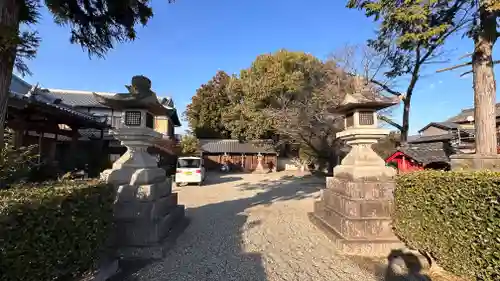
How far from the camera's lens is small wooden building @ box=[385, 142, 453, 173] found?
11509 millimetres

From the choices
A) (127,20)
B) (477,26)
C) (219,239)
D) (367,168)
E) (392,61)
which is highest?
(392,61)

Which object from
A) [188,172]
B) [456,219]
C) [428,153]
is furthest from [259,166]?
[456,219]

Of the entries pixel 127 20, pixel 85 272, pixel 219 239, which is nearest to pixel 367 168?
pixel 219 239

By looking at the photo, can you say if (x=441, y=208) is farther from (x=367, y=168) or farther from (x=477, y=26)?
(x=477, y=26)

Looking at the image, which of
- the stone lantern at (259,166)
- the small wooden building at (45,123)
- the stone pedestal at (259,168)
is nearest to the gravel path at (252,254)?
the small wooden building at (45,123)

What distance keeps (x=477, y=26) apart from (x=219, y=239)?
815 cm

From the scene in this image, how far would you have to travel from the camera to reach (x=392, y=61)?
36.3ft

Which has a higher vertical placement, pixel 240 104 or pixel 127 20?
pixel 240 104

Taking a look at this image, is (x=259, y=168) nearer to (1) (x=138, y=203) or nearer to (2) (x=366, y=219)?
(2) (x=366, y=219)

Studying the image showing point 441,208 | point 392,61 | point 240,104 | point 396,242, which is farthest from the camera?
point 240,104

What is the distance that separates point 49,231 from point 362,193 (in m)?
4.21

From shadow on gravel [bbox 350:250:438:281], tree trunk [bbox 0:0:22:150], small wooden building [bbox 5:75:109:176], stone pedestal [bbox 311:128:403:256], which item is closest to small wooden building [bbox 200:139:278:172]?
small wooden building [bbox 5:75:109:176]

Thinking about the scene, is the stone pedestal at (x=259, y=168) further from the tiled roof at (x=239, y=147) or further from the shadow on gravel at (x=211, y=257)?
the shadow on gravel at (x=211, y=257)

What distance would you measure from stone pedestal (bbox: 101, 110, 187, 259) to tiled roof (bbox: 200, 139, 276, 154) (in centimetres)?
2160
